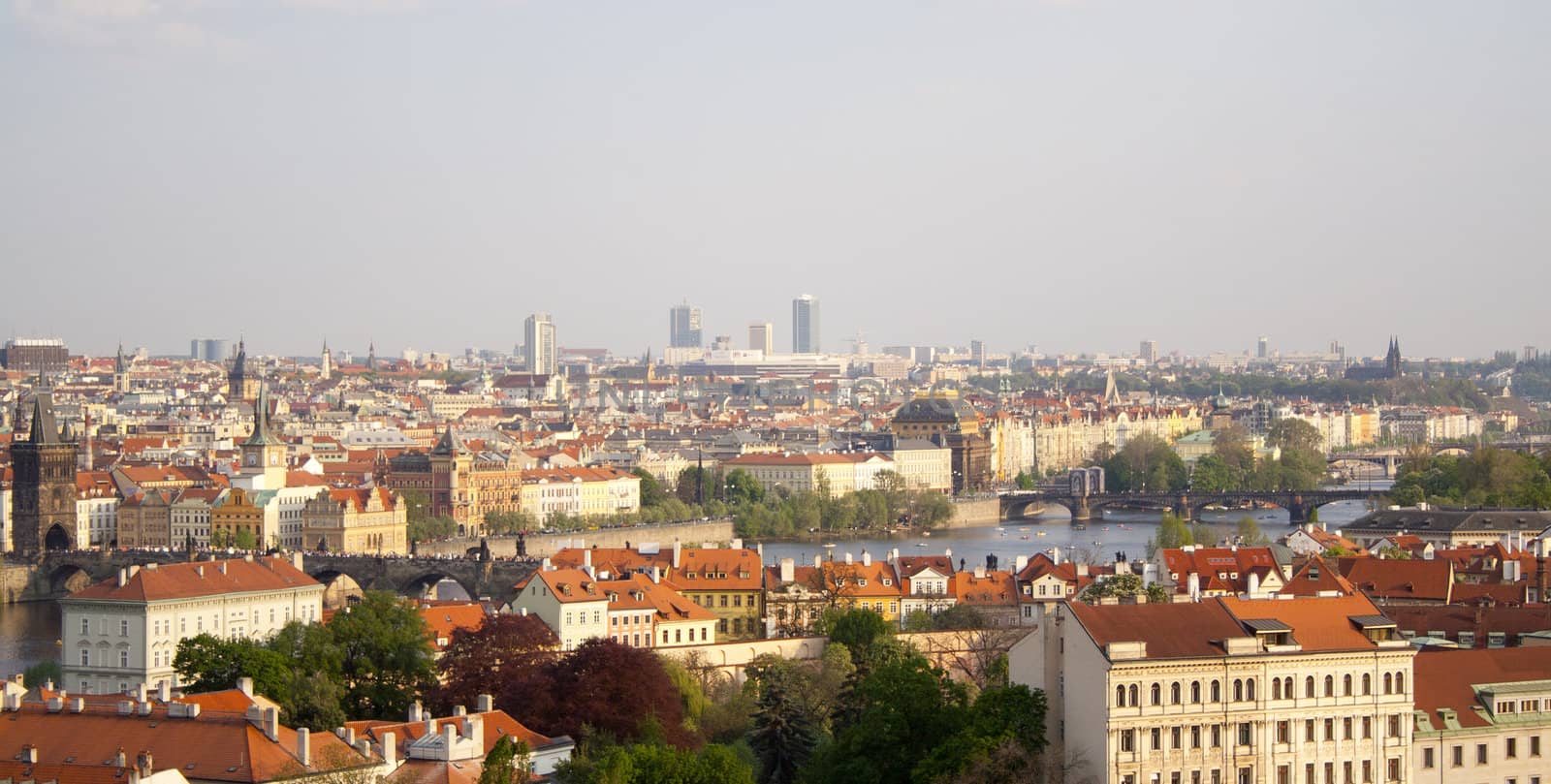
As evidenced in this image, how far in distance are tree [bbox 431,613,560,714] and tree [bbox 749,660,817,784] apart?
2744mm

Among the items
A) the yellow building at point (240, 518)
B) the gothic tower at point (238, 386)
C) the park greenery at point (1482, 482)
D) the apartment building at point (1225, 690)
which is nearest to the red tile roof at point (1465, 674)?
the apartment building at point (1225, 690)

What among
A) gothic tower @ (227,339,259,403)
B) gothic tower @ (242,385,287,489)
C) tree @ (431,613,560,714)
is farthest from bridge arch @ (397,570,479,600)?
gothic tower @ (227,339,259,403)

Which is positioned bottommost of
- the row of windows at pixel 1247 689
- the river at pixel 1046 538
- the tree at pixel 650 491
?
the river at pixel 1046 538

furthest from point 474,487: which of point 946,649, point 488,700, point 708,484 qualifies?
point 488,700

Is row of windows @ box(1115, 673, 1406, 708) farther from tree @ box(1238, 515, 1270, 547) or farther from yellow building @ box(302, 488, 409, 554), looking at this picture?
yellow building @ box(302, 488, 409, 554)

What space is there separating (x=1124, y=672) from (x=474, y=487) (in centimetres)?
6743

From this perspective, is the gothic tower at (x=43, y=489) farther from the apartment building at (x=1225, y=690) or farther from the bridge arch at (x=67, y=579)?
the apartment building at (x=1225, y=690)

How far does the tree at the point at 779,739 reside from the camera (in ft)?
105

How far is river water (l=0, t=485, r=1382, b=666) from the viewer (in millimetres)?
59044

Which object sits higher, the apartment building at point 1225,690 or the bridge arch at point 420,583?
the apartment building at point 1225,690

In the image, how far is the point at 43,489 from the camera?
7938cm

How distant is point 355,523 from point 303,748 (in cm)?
5548

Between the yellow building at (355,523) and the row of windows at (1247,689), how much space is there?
175ft

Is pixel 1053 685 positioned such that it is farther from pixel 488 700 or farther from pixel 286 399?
pixel 286 399
